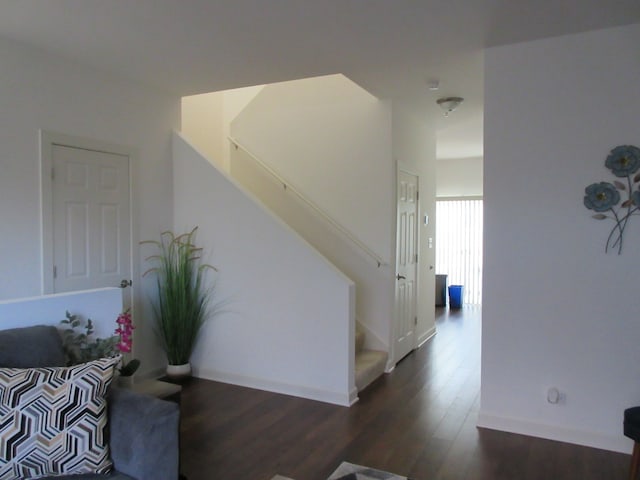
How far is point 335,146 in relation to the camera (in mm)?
4754

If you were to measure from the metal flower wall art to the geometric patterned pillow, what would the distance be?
3037 mm

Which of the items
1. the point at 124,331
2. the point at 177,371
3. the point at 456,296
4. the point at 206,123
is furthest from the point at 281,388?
the point at 456,296

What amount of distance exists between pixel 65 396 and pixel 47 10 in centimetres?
219

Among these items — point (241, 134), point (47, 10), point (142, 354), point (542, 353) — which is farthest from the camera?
point (241, 134)

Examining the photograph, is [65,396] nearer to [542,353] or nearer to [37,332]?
[37,332]

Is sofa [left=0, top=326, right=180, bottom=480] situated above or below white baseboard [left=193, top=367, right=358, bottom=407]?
above

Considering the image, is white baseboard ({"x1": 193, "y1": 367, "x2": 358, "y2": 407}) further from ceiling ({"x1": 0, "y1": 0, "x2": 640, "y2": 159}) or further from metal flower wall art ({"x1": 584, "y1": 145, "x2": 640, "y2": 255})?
ceiling ({"x1": 0, "y1": 0, "x2": 640, "y2": 159})

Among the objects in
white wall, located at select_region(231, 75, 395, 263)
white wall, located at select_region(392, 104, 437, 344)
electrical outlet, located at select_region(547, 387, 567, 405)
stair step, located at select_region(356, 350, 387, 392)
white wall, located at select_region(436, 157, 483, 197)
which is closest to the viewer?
electrical outlet, located at select_region(547, 387, 567, 405)

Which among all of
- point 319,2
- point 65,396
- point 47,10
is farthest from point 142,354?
point 319,2

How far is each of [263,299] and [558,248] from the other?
237 centimetres

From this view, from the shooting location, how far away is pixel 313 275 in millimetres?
3857

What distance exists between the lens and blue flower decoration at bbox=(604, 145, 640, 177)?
2857mm

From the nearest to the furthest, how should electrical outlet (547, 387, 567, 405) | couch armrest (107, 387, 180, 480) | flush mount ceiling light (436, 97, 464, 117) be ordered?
couch armrest (107, 387, 180, 480) → electrical outlet (547, 387, 567, 405) → flush mount ceiling light (436, 97, 464, 117)

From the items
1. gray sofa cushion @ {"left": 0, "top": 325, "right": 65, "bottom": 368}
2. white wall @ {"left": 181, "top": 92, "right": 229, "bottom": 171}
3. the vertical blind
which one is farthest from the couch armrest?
the vertical blind
